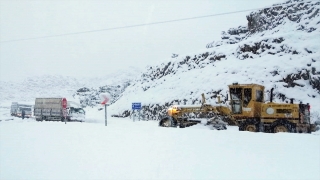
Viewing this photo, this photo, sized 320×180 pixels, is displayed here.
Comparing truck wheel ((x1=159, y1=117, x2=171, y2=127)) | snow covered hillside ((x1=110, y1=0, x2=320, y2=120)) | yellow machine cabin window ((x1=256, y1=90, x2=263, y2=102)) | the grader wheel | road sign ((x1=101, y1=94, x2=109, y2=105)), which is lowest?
the grader wheel

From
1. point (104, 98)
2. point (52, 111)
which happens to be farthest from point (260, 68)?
point (104, 98)

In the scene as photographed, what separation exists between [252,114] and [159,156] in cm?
1028

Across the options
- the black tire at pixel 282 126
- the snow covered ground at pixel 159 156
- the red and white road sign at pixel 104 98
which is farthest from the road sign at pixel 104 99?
the black tire at pixel 282 126

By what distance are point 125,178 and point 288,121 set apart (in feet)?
36.5

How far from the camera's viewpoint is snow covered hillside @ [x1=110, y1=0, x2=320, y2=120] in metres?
24.9

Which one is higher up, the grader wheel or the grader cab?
the grader cab

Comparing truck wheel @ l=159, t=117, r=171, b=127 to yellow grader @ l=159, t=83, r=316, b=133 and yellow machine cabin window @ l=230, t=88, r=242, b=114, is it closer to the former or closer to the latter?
yellow grader @ l=159, t=83, r=316, b=133

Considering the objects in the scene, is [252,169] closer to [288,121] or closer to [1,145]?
[1,145]

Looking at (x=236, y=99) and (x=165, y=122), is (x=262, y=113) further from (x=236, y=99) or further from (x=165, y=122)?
(x=165, y=122)

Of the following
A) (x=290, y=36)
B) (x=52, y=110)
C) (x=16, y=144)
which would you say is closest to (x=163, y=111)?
(x=52, y=110)

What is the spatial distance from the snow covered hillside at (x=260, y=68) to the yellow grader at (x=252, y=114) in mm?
8859

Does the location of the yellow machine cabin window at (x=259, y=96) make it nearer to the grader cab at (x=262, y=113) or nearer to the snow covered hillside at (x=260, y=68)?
the grader cab at (x=262, y=113)

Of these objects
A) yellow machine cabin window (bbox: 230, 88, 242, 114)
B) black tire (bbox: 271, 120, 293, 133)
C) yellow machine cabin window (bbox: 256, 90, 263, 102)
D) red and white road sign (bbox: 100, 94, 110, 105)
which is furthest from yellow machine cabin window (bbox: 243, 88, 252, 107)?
red and white road sign (bbox: 100, 94, 110, 105)

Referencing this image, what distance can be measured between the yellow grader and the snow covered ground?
8323mm
